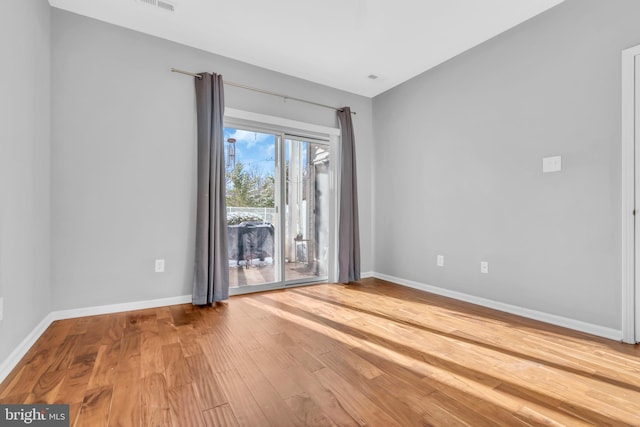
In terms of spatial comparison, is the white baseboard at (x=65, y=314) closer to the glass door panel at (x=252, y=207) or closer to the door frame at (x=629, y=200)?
the glass door panel at (x=252, y=207)

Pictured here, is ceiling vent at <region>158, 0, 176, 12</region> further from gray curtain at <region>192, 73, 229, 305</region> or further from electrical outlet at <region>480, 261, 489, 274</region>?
electrical outlet at <region>480, 261, 489, 274</region>

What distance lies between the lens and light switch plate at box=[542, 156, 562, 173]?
2506mm

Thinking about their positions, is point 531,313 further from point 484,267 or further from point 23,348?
point 23,348

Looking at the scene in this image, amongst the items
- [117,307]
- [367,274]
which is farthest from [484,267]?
[117,307]

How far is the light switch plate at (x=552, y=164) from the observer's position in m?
2.51

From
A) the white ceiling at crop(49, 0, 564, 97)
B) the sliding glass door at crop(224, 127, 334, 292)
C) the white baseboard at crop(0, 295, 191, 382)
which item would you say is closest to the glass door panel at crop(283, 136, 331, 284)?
the sliding glass door at crop(224, 127, 334, 292)

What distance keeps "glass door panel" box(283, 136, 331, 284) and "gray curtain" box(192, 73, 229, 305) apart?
2.76 feet

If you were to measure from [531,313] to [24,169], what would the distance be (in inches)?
160

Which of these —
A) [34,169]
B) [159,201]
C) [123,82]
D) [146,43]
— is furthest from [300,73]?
[34,169]

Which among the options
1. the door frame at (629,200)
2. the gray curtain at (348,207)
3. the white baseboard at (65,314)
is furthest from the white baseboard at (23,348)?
the door frame at (629,200)

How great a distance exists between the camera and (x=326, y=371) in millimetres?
1758

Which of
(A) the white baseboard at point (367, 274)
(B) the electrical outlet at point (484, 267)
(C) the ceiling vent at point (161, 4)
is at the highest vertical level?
(C) the ceiling vent at point (161, 4)

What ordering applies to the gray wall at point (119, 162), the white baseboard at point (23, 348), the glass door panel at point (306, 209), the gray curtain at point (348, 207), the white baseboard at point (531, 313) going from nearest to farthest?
the white baseboard at point (23, 348) < the white baseboard at point (531, 313) < the gray wall at point (119, 162) < the glass door panel at point (306, 209) < the gray curtain at point (348, 207)

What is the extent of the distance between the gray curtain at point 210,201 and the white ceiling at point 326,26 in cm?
51
